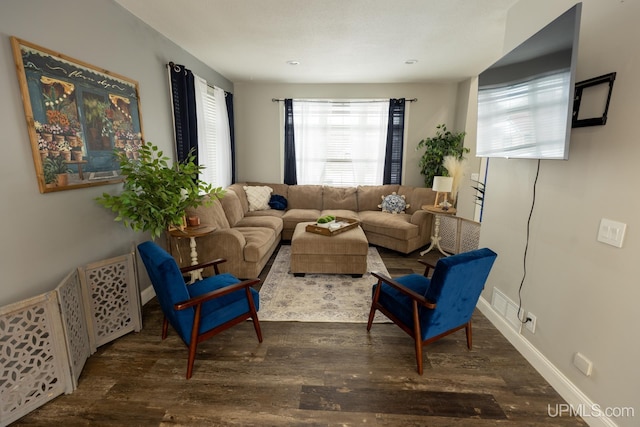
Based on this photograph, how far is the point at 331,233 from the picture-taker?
3.25 metres

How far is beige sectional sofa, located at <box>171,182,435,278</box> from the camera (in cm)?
296

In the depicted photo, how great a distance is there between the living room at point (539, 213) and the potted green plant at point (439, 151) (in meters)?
2.21

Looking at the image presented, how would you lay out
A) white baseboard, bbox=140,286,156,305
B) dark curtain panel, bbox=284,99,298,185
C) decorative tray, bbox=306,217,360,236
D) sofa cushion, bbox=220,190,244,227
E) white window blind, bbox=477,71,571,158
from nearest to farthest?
white window blind, bbox=477,71,571,158, white baseboard, bbox=140,286,156,305, decorative tray, bbox=306,217,360,236, sofa cushion, bbox=220,190,244,227, dark curtain panel, bbox=284,99,298,185

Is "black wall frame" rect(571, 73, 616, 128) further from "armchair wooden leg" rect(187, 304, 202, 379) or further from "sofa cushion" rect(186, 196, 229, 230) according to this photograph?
"sofa cushion" rect(186, 196, 229, 230)

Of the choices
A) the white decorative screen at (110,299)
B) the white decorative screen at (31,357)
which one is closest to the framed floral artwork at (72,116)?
the white decorative screen at (110,299)

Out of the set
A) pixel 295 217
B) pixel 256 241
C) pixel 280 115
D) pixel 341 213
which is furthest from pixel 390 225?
pixel 280 115

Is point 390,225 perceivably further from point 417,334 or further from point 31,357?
point 31,357

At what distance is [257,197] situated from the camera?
462cm

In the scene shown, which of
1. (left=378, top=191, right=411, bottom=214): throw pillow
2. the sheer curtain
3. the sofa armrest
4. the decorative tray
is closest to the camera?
the decorative tray

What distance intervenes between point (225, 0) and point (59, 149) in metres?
1.58

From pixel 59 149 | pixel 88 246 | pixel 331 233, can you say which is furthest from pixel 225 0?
pixel 331 233

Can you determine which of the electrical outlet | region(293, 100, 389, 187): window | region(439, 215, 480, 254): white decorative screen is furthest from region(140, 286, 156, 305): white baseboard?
region(439, 215, 480, 254): white decorative screen

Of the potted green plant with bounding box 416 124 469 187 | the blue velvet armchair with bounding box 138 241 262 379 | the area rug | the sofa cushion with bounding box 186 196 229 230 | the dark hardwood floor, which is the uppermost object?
the potted green plant with bounding box 416 124 469 187

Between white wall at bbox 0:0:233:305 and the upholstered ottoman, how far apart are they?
62.7 inches
